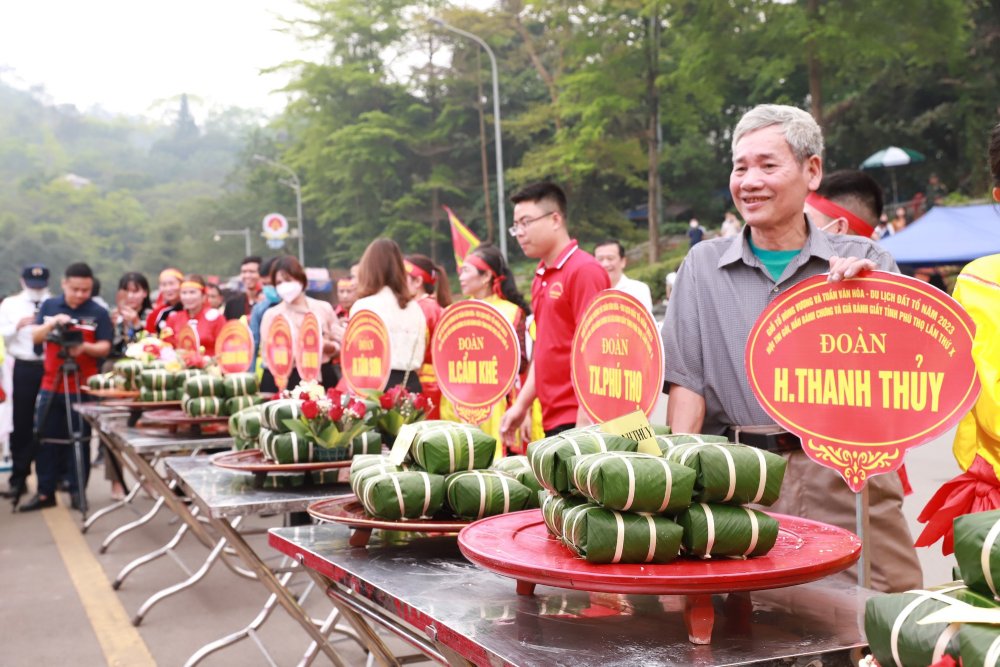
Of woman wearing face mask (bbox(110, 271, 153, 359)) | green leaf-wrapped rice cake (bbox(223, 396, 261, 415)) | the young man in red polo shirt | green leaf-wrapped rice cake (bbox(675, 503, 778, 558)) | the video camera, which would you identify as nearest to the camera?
green leaf-wrapped rice cake (bbox(675, 503, 778, 558))

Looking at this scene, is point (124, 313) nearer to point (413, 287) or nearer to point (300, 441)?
point (413, 287)

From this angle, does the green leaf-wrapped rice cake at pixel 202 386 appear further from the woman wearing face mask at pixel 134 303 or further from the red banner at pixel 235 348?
the woman wearing face mask at pixel 134 303

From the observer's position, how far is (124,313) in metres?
10.3

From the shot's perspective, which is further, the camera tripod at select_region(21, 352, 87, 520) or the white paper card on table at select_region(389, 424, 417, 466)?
the camera tripod at select_region(21, 352, 87, 520)

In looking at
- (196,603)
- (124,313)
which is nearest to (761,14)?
(124,313)

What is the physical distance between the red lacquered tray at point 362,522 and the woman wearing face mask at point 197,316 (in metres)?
5.84

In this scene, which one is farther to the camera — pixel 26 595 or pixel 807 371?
pixel 26 595

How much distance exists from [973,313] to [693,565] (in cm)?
70

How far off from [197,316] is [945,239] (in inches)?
451

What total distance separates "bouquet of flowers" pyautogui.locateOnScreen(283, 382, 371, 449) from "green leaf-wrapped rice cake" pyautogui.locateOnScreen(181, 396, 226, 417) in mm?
1628

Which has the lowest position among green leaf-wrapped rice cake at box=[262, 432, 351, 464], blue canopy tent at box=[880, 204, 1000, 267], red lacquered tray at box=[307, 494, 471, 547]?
red lacquered tray at box=[307, 494, 471, 547]

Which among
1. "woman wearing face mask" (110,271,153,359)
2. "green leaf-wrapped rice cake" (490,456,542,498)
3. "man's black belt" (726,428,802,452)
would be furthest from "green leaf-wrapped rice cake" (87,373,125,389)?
"man's black belt" (726,428,802,452)

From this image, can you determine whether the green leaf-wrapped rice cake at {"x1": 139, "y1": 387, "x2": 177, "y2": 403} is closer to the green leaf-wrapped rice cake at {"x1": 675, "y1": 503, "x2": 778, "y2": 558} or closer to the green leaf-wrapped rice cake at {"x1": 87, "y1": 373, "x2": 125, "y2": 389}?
the green leaf-wrapped rice cake at {"x1": 87, "y1": 373, "x2": 125, "y2": 389}

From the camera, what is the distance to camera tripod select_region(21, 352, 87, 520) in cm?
772
